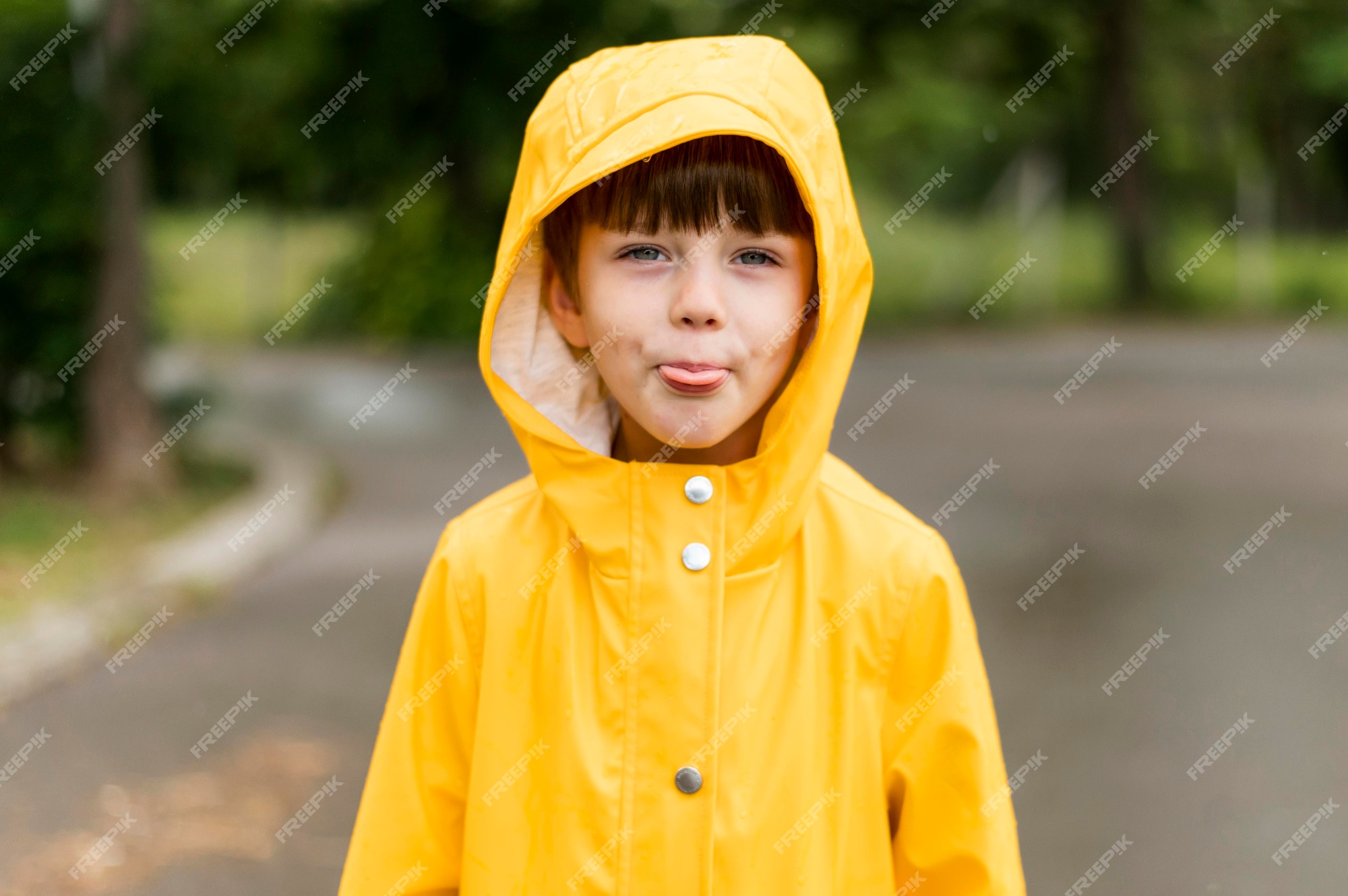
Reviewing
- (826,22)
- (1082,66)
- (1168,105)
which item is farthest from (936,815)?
(1168,105)

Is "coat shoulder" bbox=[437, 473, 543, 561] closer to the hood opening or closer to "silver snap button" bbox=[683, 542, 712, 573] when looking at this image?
the hood opening

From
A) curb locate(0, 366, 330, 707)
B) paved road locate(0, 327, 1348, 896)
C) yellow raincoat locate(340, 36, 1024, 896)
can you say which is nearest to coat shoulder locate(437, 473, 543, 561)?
yellow raincoat locate(340, 36, 1024, 896)

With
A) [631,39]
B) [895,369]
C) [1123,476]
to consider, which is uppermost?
[631,39]

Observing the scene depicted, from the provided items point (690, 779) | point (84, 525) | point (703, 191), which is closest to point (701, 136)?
point (703, 191)

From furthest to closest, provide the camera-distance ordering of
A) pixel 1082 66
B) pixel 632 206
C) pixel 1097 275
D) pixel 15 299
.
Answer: pixel 1097 275
pixel 1082 66
pixel 15 299
pixel 632 206

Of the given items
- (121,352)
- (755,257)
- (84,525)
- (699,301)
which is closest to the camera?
(699,301)

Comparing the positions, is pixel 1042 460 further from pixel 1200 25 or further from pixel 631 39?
pixel 1200 25

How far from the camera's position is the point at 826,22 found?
14062 mm

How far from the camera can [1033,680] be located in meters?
5.35

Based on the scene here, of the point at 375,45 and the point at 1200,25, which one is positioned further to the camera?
the point at 1200,25

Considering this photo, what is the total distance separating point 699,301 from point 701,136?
22 cm

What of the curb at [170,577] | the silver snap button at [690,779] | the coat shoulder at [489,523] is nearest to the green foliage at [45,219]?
the curb at [170,577]

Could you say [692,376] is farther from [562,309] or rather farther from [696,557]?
[562,309]

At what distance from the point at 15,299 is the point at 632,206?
7896 millimetres
